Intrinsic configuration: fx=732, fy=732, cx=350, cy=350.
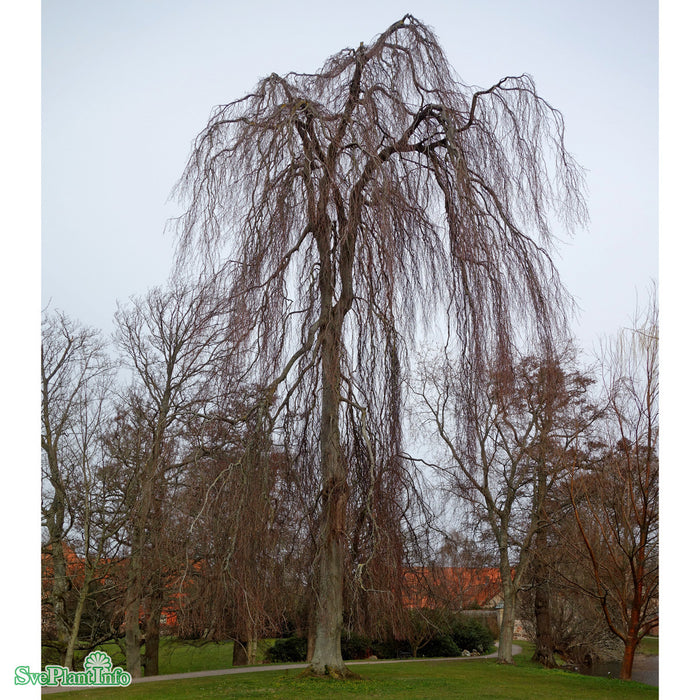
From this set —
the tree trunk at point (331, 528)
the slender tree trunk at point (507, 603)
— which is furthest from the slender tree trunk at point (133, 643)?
the slender tree trunk at point (507, 603)

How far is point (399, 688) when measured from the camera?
580cm

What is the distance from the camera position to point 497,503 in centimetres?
1262

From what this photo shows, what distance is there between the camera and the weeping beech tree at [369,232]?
15.9 feet

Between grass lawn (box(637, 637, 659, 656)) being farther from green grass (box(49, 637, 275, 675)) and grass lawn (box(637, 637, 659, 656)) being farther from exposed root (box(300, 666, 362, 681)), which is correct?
exposed root (box(300, 666, 362, 681))

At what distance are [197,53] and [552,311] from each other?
14.3 ft

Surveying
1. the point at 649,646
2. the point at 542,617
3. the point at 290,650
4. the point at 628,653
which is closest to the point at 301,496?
the point at 628,653

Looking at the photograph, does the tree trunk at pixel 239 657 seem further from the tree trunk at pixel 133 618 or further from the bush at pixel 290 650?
the tree trunk at pixel 133 618

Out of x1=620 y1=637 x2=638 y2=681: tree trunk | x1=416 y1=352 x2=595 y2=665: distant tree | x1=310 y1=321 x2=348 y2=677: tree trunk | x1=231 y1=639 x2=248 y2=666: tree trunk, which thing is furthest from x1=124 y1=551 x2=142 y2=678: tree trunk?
x1=620 y1=637 x2=638 y2=681: tree trunk

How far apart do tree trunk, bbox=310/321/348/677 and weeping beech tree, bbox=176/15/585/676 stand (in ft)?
0.04

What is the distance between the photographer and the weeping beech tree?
4859 millimetres

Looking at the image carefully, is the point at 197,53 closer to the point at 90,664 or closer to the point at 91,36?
the point at 91,36

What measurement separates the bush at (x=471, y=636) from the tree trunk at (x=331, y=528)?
28.6 feet

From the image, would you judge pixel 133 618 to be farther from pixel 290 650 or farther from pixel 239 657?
pixel 290 650
